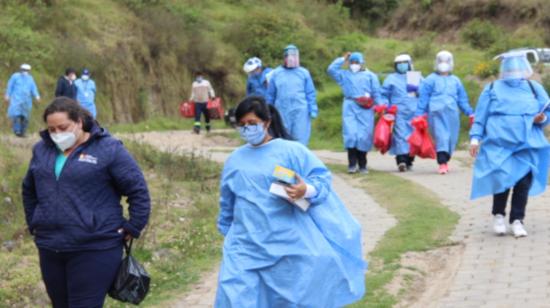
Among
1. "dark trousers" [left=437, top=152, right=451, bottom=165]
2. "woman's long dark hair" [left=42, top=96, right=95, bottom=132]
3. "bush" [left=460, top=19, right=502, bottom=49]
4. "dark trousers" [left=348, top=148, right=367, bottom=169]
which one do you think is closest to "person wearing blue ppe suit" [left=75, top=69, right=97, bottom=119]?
"dark trousers" [left=348, top=148, right=367, bottom=169]

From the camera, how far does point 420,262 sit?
9.24 metres

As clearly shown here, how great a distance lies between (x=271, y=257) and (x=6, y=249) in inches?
195

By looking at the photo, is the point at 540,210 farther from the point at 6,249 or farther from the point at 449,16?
the point at 449,16

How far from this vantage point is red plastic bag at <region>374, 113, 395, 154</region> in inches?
623

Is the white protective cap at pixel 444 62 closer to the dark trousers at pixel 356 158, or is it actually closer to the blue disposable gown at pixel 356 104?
the blue disposable gown at pixel 356 104

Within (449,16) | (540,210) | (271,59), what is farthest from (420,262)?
(449,16)

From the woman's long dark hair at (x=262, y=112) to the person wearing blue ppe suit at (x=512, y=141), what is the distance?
13.1 feet

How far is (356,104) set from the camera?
15.7 m

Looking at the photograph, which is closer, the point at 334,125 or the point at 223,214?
the point at 223,214

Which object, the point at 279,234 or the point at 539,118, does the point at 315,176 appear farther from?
the point at 539,118

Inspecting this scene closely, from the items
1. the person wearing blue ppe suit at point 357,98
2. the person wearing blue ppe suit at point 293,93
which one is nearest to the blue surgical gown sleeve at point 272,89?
the person wearing blue ppe suit at point 293,93

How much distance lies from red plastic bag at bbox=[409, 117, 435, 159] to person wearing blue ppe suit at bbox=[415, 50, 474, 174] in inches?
4.3

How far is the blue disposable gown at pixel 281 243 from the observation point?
19.6ft

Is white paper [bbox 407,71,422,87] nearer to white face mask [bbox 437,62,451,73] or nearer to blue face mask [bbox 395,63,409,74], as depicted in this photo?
blue face mask [bbox 395,63,409,74]
